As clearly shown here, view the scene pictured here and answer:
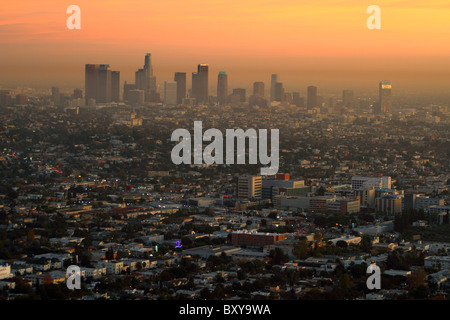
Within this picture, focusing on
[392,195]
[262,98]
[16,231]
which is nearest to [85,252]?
[16,231]

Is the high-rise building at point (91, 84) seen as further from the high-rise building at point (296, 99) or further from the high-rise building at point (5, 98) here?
the high-rise building at point (296, 99)

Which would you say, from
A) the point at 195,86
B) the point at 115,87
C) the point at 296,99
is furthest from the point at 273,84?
the point at 115,87

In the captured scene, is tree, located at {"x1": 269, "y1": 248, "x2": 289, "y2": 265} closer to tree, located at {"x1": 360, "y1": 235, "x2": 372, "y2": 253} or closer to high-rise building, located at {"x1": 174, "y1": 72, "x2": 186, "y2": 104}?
tree, located at {"x1": 360, "y1": 235, "x2": 372, "y2": 253}

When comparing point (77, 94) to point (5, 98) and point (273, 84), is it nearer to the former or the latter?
point (5, 98)

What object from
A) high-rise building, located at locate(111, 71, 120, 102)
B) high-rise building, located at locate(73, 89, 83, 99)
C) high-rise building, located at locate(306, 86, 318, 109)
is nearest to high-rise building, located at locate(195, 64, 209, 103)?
high-rise building, located at locate(111, 71, 120, 102)

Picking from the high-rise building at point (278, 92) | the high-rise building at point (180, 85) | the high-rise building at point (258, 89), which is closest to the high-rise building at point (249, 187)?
the high-rise building at point (180, 85)

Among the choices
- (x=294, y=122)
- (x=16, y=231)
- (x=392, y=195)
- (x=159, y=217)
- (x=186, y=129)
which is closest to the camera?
(x=16, y=231)
